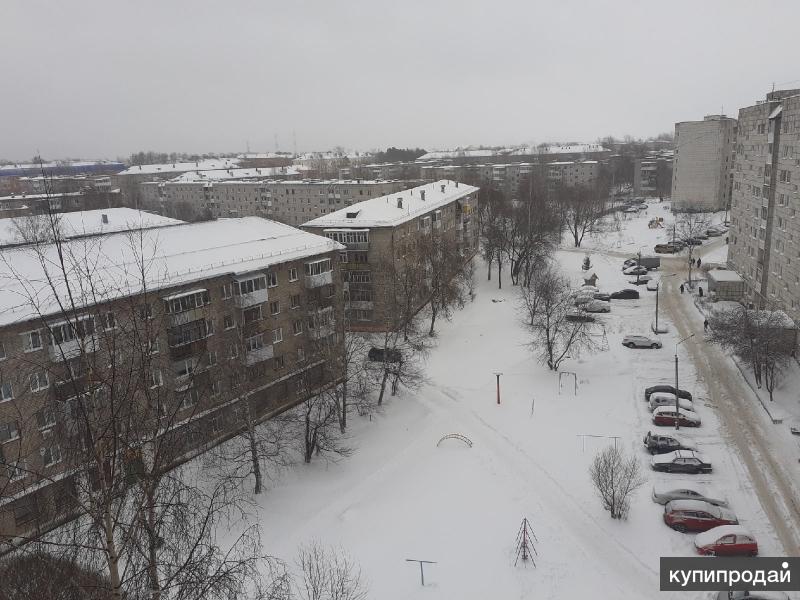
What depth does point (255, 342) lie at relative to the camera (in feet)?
81.0

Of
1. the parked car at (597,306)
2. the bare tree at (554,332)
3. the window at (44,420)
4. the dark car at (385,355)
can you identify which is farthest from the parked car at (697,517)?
the parked car at (597,306)

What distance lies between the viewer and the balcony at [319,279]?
88.4 ft

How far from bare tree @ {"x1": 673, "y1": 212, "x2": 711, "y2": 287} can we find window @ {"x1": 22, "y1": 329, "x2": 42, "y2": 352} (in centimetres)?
4915

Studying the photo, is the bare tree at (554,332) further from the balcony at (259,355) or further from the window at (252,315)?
the window at (252,315)

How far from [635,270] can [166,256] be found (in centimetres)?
3734

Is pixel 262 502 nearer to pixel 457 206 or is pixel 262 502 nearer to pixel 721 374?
pixel 721 374

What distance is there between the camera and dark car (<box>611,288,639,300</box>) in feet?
133

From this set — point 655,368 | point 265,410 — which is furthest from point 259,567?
point 655,368

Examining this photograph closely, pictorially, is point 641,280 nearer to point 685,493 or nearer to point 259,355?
point 685,493

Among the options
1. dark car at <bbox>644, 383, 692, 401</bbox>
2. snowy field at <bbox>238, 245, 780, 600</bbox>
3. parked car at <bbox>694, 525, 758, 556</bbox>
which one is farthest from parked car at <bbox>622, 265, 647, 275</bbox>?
parked car at <bbox>694, 525, 758, 556</bbox>

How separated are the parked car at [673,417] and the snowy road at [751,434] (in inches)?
45.7

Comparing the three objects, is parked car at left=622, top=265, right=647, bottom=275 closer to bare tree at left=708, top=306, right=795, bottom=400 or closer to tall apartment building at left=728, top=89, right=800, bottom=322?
tall apartment building at left=728, top=89, right=800, bottom=322

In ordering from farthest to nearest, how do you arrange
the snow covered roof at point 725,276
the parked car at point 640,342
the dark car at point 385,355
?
1. the snow covered roof at point 725,276
2. the parked car at point 640,342
3. the dark car at point 385,355

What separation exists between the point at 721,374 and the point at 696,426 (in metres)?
5.91
